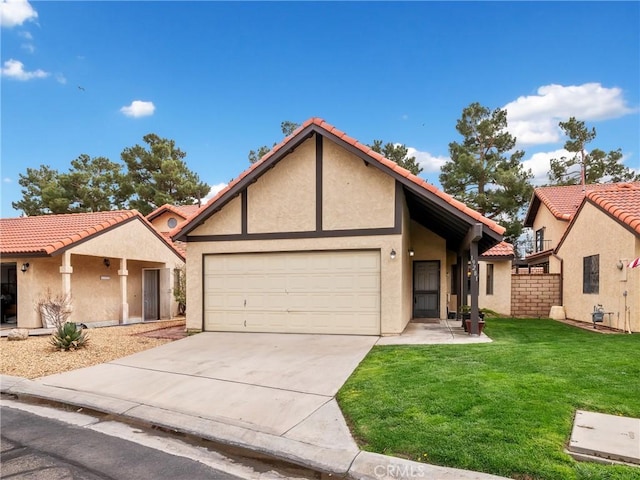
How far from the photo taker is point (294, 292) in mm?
10977

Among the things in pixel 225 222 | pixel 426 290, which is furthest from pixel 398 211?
pixel 426 290

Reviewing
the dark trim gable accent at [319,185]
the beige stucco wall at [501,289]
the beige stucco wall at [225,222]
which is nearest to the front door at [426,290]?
the beige stucco wall at [501,289]

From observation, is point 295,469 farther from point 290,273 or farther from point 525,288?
point 525,288

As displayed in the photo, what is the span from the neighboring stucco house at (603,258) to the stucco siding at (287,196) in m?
8.23

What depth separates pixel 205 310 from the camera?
38.1ft

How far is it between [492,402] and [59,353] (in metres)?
8.95

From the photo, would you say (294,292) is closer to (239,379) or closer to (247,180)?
(247,180)

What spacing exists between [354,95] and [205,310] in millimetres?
13083

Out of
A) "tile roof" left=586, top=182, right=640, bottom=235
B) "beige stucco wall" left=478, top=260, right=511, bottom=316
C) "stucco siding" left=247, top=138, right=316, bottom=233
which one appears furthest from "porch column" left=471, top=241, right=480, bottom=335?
"beige stucco wall" left=478, top=260, right=511, bottom=316

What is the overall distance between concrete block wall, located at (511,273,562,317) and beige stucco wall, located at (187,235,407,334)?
27.4 ft

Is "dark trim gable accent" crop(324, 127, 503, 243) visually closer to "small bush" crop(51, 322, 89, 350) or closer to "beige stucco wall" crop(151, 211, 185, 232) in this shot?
"small bush" crop(51, 322, 89, 350)

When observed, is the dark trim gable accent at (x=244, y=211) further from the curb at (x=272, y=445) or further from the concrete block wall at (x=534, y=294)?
the concrete block wall at (x=534, y=294)

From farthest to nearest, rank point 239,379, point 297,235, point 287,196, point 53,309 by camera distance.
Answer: point 53,309 < point 287,196 < point 297,235 < point 239,379

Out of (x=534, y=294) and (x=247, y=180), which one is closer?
(x=247, y=180)
